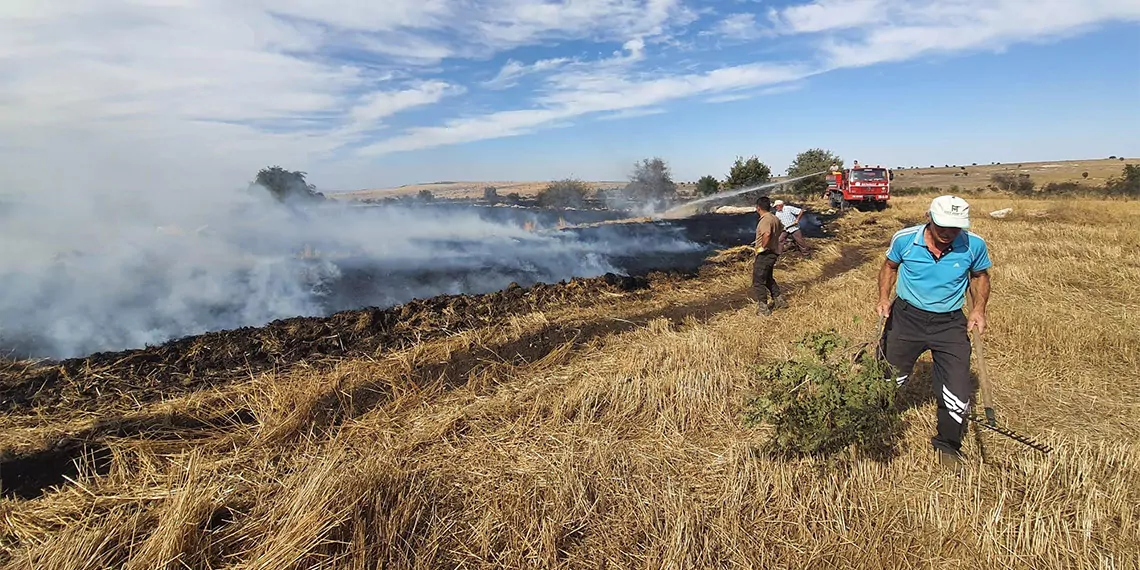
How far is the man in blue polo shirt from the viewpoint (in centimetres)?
355

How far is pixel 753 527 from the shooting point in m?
3.05

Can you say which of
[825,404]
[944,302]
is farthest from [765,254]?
[825,404]

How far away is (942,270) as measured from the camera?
3693 millimetres

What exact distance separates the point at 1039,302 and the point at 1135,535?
605 cm

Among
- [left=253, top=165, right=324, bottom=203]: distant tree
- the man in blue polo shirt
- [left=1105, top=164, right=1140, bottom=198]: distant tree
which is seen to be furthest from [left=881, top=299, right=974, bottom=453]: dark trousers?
[left=1105, top=164, right=1140, bottom=198]: distant tree

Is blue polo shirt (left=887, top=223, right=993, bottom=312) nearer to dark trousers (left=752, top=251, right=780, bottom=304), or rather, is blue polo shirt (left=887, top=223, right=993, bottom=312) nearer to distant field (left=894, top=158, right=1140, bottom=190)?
dark trousers (left=752, top=251, right=780, bottom=304)

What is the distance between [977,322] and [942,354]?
30 centimetres

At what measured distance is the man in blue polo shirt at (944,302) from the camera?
3551mm

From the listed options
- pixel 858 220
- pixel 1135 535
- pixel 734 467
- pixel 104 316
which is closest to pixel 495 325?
pixel 734 467

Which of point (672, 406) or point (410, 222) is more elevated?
point (410, 222)

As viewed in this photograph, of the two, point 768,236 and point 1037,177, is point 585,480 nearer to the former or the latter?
point 768,236

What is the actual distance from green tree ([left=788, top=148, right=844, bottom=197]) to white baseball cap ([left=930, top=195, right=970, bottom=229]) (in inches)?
1591

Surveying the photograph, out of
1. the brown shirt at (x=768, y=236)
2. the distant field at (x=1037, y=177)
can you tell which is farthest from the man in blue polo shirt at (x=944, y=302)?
the distant field at (x=1037, y=177)

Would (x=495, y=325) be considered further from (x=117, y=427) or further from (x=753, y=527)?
(x=753, y=527)
